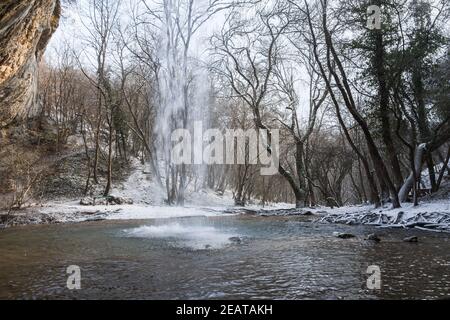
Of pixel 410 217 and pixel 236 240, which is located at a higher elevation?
pixel 410 217

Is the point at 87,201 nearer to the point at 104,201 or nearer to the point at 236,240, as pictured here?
the point at 104,201

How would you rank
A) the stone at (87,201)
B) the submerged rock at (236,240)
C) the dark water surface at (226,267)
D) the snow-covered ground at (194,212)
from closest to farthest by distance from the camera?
the dark water surface at (226,267), the submerged rock at (236,240), the snow-covered ground at (194,212), the stone at (87,201)

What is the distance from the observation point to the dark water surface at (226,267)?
4.98 metres

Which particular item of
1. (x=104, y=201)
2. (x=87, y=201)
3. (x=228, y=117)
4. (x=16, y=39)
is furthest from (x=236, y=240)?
(x=228, y=117)

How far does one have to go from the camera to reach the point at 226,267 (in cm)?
654

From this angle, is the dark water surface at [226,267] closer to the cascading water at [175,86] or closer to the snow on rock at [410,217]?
the snow on rock at [410,217]

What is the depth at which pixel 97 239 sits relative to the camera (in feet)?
35.5

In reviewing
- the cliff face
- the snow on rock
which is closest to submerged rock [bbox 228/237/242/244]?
the snow on rock

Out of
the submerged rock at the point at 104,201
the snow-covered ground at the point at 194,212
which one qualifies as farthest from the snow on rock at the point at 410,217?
the submerged rock at the point at 104,201

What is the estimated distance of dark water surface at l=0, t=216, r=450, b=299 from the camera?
4984 mm

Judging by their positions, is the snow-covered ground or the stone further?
the stone

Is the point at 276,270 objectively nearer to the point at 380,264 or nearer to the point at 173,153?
the point at 380,264

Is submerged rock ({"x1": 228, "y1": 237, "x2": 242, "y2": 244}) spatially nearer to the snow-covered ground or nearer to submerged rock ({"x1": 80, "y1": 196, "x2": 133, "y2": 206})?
the snow-covered ground

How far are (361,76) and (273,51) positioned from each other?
34.3 ft
